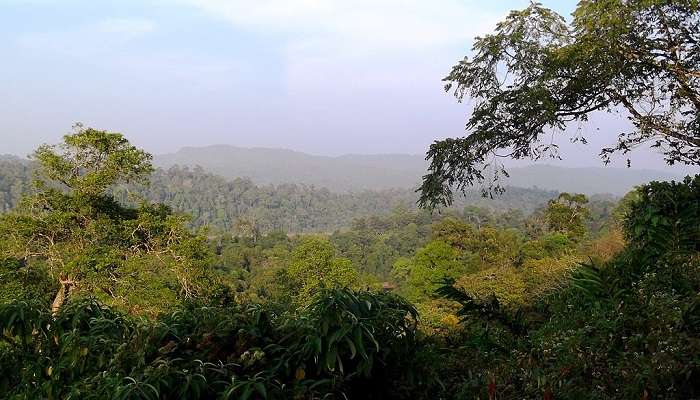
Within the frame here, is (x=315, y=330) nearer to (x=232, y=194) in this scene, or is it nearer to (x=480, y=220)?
(x=480, y=220)

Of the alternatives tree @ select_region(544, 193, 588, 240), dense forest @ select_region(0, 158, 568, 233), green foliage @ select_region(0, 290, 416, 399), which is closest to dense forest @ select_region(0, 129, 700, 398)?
green foliage @ select_region(0, 290, 416, 399)

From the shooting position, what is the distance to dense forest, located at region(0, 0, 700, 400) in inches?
79.4

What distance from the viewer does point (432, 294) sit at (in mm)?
7312

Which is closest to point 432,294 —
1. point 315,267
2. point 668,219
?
point 668,219

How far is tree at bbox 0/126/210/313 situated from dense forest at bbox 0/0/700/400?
0.06 meters

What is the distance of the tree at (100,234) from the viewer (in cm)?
1310

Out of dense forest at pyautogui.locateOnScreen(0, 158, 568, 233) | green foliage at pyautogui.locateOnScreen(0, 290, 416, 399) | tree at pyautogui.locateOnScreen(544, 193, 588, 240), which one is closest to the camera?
green foliage at pyautogui.locateOnScreen(0, 290, 416, 399)

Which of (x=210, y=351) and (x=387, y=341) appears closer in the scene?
(x=210, y=351)

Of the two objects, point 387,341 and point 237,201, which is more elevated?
point 387,341

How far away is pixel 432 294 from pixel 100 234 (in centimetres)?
1083

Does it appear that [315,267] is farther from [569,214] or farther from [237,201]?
[237,201]

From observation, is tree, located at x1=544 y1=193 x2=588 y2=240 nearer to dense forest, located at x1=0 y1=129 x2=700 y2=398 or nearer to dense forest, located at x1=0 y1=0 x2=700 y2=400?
dense forest, located at x1=0 y1=0 x2=700 y2=400

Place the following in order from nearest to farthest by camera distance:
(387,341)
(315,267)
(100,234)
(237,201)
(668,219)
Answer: (387,341), (668,219), (100,234), (315,267), (237,201)

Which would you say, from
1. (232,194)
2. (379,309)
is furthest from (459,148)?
(232,194)
